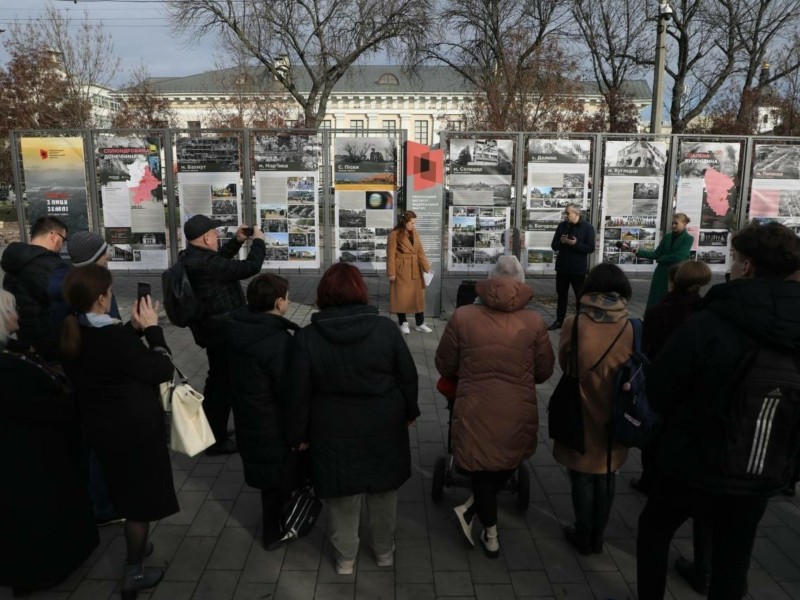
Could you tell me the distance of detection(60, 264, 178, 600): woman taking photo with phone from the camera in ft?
9.18

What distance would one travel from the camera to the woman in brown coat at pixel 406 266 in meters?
8.01

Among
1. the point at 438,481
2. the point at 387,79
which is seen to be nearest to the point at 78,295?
the point at 438,481

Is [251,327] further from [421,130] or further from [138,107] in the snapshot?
[421,130]

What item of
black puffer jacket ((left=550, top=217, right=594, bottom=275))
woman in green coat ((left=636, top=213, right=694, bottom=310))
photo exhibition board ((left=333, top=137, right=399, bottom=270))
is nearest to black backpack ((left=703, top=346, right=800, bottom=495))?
woman in green coat ((left=636, top=213, right=694, bottom=310))

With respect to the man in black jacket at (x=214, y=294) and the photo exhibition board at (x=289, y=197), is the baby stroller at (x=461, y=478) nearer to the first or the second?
the man in black jacket at (x=214, y=294)

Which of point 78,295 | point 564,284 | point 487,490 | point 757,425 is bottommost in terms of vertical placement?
point 487,490

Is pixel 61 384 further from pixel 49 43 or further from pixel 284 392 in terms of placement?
pixel 49 43

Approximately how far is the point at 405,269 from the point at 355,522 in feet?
16.6

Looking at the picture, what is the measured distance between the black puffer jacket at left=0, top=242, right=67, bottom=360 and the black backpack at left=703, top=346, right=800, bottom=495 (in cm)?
377

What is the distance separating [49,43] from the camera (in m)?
22.4

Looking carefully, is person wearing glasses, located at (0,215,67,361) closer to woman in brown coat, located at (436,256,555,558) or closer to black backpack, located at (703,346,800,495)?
woman in brown coat, located at (436,256,555,558)

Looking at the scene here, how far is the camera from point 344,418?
3062 mm

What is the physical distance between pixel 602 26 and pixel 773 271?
113 ft

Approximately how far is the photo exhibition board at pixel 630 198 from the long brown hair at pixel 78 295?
26.9 ft
